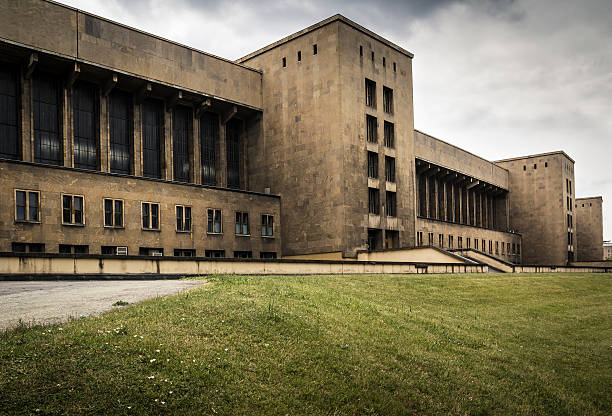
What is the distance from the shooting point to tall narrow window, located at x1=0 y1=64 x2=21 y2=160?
123ft

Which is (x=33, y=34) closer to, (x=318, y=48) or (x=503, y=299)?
(x=318, y=48)

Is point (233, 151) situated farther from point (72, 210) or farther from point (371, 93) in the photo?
point (72, 210)

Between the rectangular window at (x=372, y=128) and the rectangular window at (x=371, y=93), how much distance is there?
4.01ft

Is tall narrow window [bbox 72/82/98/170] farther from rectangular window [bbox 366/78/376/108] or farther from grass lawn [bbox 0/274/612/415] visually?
grass lawn [bbox 0/274/612/415]

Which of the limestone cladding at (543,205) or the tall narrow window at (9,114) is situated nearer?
the tall narrow window at (9,114)

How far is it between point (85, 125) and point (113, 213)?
8182 millimetres

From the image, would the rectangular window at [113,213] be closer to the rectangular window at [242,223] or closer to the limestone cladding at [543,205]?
the rectangular window at [242,223]

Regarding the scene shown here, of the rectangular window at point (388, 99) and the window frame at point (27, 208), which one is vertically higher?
the rectangular window at point (388, 99)

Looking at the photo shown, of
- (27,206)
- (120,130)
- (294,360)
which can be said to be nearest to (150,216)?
(120,130)

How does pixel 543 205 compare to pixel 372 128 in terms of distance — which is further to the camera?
pixel 543 205

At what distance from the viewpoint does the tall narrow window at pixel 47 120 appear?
39062mm

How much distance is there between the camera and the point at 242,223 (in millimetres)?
46562

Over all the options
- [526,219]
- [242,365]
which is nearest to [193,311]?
[242,365]

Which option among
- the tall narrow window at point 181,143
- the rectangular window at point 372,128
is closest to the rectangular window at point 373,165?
the rectangular window at point 372,128
